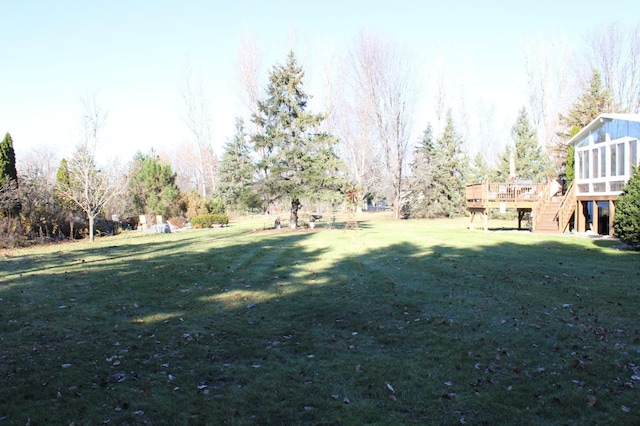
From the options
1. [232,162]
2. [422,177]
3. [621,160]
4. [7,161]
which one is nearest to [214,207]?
[232,162]

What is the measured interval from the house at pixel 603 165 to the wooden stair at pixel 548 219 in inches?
32.8

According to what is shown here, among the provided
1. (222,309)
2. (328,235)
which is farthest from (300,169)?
(222,309)

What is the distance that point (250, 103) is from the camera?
3931 cm

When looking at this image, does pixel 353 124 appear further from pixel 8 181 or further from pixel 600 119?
pixel 8 181

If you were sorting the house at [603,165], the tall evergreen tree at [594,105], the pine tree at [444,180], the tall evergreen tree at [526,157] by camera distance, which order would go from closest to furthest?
1. the house at [603,165]
2. the tall evergreen tree at [594,105]
3. the tall evergreen tree at [526,157]
4. the pine tree at [444,180]

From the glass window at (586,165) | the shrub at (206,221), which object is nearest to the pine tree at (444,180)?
the glass window at (586,165)

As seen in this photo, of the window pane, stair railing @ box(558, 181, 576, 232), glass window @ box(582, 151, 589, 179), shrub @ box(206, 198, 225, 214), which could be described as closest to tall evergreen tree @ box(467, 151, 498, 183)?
glass window @ box(582, 151, 589, 179)

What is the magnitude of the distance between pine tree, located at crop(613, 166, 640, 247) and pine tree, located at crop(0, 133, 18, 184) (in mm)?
22238

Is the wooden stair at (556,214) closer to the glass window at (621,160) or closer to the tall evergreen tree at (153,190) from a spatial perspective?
the glass window at (621,160)

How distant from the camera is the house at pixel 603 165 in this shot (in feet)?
56.6

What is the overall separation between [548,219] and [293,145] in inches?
485

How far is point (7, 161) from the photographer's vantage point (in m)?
18.7

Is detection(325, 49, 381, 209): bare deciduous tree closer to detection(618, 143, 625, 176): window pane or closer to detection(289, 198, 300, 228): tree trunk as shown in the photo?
detection(289, 198, 300, 228): tree trunk

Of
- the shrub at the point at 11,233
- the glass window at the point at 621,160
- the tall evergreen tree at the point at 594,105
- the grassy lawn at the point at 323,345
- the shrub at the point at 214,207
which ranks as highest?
the tall evergreen tree at the point at 594,105
